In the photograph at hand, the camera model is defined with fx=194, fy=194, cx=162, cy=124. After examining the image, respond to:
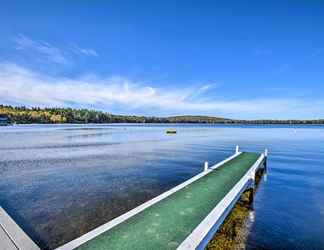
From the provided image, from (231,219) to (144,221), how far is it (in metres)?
3.37

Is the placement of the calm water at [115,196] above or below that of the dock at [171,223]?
below

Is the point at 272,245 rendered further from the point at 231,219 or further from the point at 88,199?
the point at 88,199

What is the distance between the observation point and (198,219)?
14.8 ft

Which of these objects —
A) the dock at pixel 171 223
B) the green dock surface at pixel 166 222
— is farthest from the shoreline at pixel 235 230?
the green dock surface at pixel 166 222

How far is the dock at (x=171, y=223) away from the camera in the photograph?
3.55 metres

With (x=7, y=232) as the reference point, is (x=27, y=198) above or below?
below

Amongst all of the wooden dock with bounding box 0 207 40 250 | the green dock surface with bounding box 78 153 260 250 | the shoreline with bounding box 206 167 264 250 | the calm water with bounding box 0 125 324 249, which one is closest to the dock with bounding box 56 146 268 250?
the green dock surface with bounding box 78 153 260 250

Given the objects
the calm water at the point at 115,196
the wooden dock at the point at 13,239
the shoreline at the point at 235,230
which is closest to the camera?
the wooden dock at the point at 13,239

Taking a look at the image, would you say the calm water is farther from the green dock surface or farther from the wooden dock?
the green dock surface

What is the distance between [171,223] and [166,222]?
0.38 feet

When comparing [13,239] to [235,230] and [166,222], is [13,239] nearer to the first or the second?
[166,222]

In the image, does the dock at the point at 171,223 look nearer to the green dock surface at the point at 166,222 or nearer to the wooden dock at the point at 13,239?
the green dock surface at the point at 166,222

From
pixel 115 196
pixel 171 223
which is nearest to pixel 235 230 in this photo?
pixel 171 223

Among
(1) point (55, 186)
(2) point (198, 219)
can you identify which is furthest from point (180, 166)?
(2) point (198, 219)
